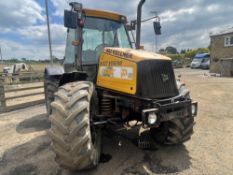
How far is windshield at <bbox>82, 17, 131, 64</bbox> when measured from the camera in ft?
15.1

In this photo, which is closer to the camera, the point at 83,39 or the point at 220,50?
the point at 83,39

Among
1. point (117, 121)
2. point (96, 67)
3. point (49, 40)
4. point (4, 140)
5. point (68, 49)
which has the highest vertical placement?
point (49, 40)

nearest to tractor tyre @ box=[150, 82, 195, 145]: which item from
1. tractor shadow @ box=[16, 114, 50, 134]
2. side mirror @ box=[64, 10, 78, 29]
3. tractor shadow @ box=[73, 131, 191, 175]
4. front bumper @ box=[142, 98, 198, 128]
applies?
tractor shadow @ box=[73, 131, 191, 175]

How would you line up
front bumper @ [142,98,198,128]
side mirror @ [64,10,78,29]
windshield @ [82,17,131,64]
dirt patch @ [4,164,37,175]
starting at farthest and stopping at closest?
windshield @ [82,17,131,64] → side mirror @ [64,10,78,29] → dirt patch @ [4,164,37,175] → front bumper @ [142,98,198,128]

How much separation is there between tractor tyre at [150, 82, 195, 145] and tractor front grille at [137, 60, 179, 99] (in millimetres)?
431

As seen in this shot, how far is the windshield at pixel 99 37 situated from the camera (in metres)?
4.60

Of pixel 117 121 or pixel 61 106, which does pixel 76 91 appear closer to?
pixel 61 106

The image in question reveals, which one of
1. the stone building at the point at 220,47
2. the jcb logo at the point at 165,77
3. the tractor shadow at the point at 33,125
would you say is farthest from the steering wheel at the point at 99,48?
the stone building at the point at 220,47

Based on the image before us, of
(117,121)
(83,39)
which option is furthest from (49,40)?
(117,121)

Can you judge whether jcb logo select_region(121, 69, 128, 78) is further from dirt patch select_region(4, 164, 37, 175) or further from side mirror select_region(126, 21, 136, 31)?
dirt patch select_region(4, 164, 37, 175)

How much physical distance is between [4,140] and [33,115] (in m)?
→ 2.45

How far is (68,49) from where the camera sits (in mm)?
5332

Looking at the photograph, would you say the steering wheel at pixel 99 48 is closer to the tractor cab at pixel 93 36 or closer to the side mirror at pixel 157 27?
the tractor cab at pixel 93 36

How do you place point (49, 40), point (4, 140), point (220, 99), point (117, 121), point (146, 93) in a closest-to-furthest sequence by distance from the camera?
point (146, 93)
point (117, 121)
point (4, 140)
point (220, 99)
point (49, 40)
